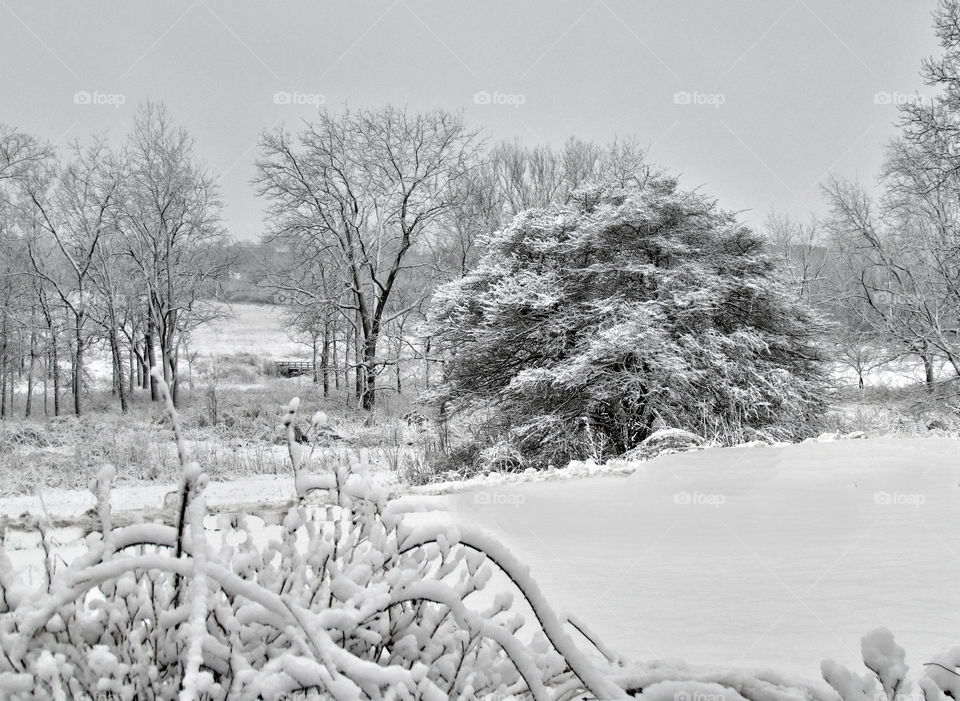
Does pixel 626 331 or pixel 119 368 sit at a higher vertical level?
pixel 626 331

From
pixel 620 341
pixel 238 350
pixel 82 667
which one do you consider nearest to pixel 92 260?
pixel 238 350

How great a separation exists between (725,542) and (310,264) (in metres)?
19.9

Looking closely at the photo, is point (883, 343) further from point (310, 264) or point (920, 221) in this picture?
point (310, 264)

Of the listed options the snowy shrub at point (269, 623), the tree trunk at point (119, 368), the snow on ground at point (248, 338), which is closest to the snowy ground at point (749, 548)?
the snowy shrub at point (269, 623)
